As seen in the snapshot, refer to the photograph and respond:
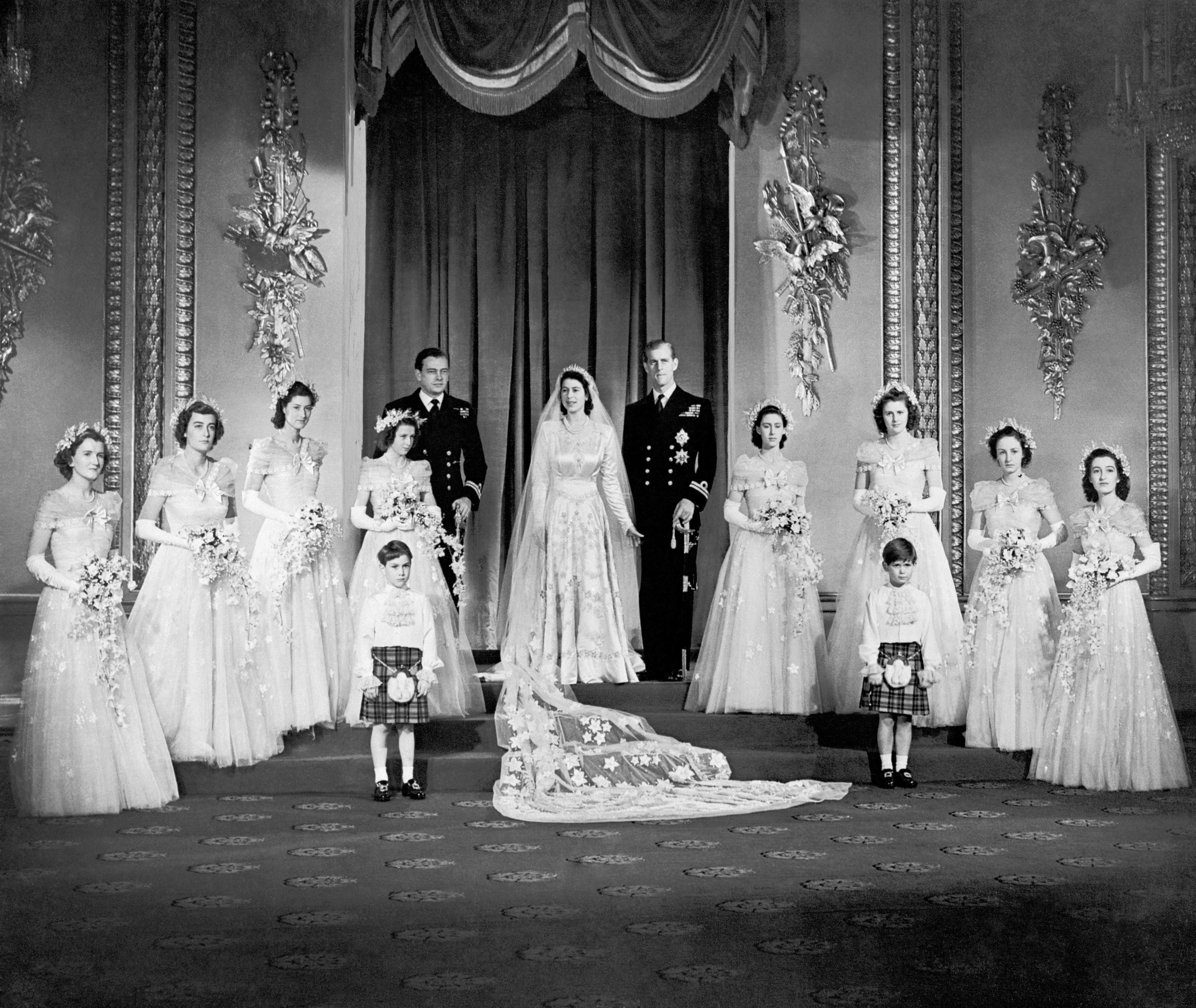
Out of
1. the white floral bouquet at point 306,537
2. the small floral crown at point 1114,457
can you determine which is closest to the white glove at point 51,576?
the white floral bouquet at point 306,537

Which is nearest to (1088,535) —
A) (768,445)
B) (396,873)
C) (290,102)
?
(768,445)

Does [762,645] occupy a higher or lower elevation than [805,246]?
lower

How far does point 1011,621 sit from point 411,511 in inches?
113

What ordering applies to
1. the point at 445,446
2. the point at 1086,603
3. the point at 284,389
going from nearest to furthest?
the point at 1086,603, the point at 445,446, the point at 284,389

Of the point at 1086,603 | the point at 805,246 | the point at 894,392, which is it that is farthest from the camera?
the point at 805,246

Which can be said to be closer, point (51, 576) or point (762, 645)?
point (51, 576)

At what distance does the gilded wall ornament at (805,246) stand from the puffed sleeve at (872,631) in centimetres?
239

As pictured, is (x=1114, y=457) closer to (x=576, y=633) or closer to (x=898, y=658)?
(x=898, y=658)

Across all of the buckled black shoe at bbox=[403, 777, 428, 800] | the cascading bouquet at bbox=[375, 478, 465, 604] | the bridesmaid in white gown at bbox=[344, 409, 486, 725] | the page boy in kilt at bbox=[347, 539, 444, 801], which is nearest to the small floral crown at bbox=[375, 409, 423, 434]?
the bridesmaid in white gown at bbox=[344, 409, 486, 725]

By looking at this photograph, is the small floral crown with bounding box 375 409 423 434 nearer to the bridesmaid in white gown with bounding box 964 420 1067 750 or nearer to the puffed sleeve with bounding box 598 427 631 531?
the puffed sleeve with bounding box 598 427 631 531

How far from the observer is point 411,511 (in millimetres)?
6785

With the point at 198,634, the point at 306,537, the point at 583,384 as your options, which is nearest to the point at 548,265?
the point at 583,384

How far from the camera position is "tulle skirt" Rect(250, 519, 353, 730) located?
254 inches

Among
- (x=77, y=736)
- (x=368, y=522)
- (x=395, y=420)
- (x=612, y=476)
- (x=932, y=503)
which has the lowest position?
(x=77, y=736)
